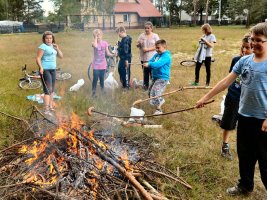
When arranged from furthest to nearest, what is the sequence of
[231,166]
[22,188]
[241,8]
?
1. [241,8]
2. [231,166]
3. [22,188]

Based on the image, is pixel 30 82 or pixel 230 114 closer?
pixel 230 114

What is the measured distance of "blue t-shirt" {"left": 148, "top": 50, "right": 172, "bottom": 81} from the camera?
6074mm

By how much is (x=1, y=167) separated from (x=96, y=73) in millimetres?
4201

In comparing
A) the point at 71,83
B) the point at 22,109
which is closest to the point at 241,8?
the point at 71,83

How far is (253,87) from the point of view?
3.25 meters

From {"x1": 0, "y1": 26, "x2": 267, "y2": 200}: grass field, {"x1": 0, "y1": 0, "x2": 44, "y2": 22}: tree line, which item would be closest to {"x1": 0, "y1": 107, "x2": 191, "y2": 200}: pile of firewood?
{"x1": 0, "y1": 26, "x2": 267, "y2": 200}: grass field

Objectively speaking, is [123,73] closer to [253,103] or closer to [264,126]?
[253,103]

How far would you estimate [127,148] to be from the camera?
4410 mm

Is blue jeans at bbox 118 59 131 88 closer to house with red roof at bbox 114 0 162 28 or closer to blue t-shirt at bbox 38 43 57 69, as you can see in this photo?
blue t-shirt at bbox 38 43 57 69

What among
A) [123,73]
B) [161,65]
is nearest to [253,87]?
[161,65]

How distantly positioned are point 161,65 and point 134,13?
42313mm

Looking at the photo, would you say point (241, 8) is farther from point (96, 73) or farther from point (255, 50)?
point (255, 50)

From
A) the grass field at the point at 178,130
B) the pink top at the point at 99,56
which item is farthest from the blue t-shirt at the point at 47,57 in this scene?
the pink top at the point at 99,56

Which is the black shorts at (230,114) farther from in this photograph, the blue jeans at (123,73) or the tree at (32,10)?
the tree at (32,10)
